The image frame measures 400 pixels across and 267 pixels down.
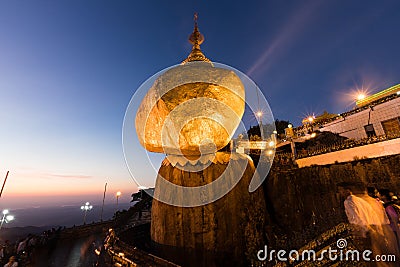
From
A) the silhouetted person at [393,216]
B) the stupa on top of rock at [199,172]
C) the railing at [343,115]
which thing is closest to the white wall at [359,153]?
the railing at [343,115]

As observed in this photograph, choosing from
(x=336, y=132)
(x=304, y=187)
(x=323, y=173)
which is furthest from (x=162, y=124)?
(x=336, y=132)

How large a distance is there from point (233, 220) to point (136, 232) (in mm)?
6307

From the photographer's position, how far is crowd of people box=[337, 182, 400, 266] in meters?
3.93

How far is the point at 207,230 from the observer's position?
7566 mm

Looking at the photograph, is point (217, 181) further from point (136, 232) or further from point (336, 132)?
point (336, 132)

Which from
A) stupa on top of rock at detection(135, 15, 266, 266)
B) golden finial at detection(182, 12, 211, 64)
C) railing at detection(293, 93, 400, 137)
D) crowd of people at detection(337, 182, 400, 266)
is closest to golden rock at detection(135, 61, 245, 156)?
stupa on top of rock at detection(135, 15, 266, 266)

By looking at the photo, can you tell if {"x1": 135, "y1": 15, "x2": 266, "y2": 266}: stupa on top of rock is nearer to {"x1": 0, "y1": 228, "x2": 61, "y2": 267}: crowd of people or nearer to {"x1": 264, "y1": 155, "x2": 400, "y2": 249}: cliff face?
{"x1": 264, "y1": 155, "x2": 400, "y2": 249}: cliff face

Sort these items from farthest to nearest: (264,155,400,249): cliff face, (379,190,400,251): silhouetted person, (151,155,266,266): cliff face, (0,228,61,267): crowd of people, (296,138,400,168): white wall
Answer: (296,138,400,168): white wall, (264,155,400,249): cliff face, (0,228,61,267): crowd of people, (151,155,266,266): cliff face, (379,190,400,251): silhouetted person

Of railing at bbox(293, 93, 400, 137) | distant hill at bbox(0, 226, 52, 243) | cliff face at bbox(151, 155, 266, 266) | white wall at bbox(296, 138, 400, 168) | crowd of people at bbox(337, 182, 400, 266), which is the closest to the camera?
crowd of people at bbox(337, 182, 400, 266)

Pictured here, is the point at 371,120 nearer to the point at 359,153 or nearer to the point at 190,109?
the point at 359,153

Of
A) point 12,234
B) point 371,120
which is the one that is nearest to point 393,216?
point 371,120

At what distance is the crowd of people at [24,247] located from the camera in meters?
10.1

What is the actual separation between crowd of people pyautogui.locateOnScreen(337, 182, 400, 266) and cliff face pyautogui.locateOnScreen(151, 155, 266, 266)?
15.5 ft

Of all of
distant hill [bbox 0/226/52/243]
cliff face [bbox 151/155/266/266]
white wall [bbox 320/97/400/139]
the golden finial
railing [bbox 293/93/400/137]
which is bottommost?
distant hill [bbox 0/226/52/243]
